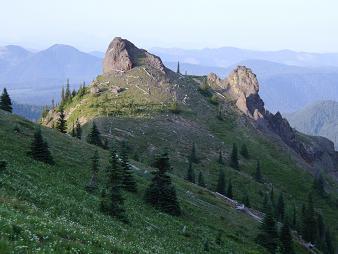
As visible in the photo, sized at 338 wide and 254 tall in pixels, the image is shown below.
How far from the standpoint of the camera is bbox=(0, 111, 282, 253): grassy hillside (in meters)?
20.1

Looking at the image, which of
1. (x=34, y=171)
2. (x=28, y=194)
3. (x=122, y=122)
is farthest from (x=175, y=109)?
(x=28, y=194)

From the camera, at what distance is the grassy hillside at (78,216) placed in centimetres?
2014

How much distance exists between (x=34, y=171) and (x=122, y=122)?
117706 millimetres

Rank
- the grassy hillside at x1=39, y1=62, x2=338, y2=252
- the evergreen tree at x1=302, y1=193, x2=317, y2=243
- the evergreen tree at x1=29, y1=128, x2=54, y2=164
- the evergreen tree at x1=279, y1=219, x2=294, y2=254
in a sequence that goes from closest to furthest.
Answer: the evergreen tree at x1=29, y1=128, x2=54, y2=164 → the evergreen tree at x1=279, y1=219, x2=294, y2=254 → the evergreen tree at x1=302, y1=193, x2=317, y2=243 → the grassy hillside at x1=39, y1=62, x2=338, y2=252

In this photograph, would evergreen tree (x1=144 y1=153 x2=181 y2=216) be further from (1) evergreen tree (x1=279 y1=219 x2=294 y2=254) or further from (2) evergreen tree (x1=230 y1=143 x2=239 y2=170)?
(2) evergreen tree (x1=230 y1=143 x2=239 y2=170)

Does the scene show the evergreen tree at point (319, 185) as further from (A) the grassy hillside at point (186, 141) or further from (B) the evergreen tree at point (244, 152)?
(B) the evergreen tree at point (244, 152)

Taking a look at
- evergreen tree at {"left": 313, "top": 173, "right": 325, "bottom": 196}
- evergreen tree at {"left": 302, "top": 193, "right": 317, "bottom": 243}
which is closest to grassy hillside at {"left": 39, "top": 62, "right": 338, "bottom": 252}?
evergreen tree at {"left": 313, "top": 173, "right": 325, "bottom": 196}

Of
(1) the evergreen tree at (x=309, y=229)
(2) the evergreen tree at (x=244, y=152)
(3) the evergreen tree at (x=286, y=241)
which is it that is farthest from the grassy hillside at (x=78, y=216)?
(2) the evergreen tree at (x=244, y=152)

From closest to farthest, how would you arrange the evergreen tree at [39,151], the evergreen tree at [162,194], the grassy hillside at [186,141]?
1. the evergreen tree at [39,151]
2. the evergreen tree at [162,194]
3. the grassy hillside at [186,141]

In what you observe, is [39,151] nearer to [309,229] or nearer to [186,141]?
[309,229]

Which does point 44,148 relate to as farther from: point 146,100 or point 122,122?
point 146,100

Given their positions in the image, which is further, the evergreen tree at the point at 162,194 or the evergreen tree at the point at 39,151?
the evergreen tree at the point at 162,194

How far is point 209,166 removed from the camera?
154 m

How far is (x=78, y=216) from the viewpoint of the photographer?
31.3 m
